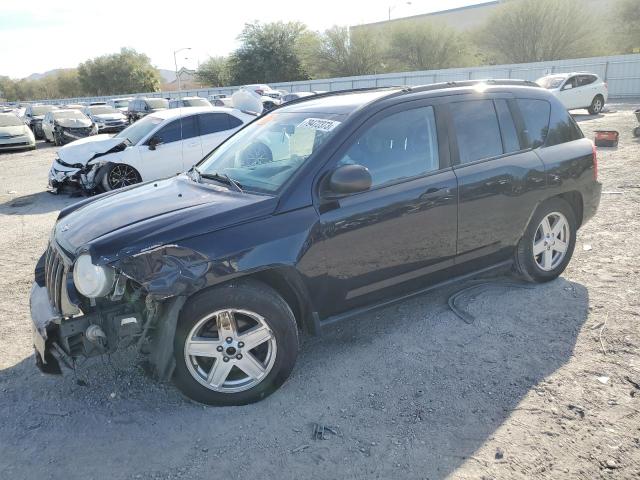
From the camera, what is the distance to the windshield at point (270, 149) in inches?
141

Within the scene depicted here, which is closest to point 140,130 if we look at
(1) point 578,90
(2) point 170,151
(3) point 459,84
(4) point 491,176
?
(2) point 170,151

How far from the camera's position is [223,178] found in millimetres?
3850

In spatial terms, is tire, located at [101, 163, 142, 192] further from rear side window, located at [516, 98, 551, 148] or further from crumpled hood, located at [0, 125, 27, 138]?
crumpled hood, located at [0, 125, 27, 138]

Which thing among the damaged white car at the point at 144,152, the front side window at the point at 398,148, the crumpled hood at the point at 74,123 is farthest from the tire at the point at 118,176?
the crumpled hood at the point at 74,123

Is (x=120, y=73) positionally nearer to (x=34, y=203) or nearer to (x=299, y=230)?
(x=34, y=203)

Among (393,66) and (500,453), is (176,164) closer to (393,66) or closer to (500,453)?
(500,453)

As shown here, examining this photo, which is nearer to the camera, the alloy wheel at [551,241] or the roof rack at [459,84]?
the roof rack at [459,84]

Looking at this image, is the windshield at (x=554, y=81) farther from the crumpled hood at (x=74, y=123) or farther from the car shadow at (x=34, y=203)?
the crumpled hood at (x=74, y=123)

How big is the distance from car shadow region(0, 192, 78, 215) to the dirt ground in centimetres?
546

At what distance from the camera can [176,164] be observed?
10.1 metres

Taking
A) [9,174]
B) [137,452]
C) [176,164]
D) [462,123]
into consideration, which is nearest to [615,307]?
[462,123]

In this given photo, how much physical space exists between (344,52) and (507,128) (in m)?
52.3

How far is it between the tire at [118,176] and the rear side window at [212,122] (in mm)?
1590

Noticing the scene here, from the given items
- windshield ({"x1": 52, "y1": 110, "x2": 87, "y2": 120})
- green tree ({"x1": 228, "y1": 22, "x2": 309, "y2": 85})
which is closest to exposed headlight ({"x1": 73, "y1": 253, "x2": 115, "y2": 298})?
windshield ({"x1": 52, "y1": 110, "x2": 87, "y2": 120})
